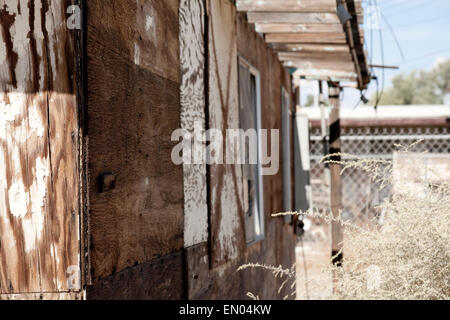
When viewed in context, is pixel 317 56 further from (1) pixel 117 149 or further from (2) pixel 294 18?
(1) pixel 117 149

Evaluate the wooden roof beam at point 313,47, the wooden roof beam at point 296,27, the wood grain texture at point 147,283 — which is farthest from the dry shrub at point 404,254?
the wooden roof beam at point 313,47

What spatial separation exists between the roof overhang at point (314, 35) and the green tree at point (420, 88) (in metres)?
35.3

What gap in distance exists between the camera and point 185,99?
3363mm

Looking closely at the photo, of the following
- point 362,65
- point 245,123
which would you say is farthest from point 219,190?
point 362,65

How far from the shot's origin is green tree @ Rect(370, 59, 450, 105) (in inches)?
1759

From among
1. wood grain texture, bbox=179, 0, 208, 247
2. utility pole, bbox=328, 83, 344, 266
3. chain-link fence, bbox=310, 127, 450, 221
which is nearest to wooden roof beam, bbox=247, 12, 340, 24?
wood grain texture, bbox=179, 0, 208, 247

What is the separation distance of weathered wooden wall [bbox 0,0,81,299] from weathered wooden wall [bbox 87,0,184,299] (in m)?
0.11

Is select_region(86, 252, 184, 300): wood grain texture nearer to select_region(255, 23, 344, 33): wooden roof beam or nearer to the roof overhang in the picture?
the roof overhang

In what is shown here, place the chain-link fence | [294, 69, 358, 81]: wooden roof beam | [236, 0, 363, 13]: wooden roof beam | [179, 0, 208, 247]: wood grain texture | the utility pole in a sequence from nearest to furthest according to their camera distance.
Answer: [179, 0, 208, 247]: wood grain texture, [236, 0, 363, 13]: wooden roof beam, [294, 69, 358, 81]: wooden roof beam, the utility pole, the chain-link fence

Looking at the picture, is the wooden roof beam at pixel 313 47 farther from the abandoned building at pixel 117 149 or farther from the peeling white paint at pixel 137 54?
the peeling white paint at pixel 137 54

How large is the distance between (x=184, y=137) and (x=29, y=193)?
1280 mm

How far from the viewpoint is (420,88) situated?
51.4 m
